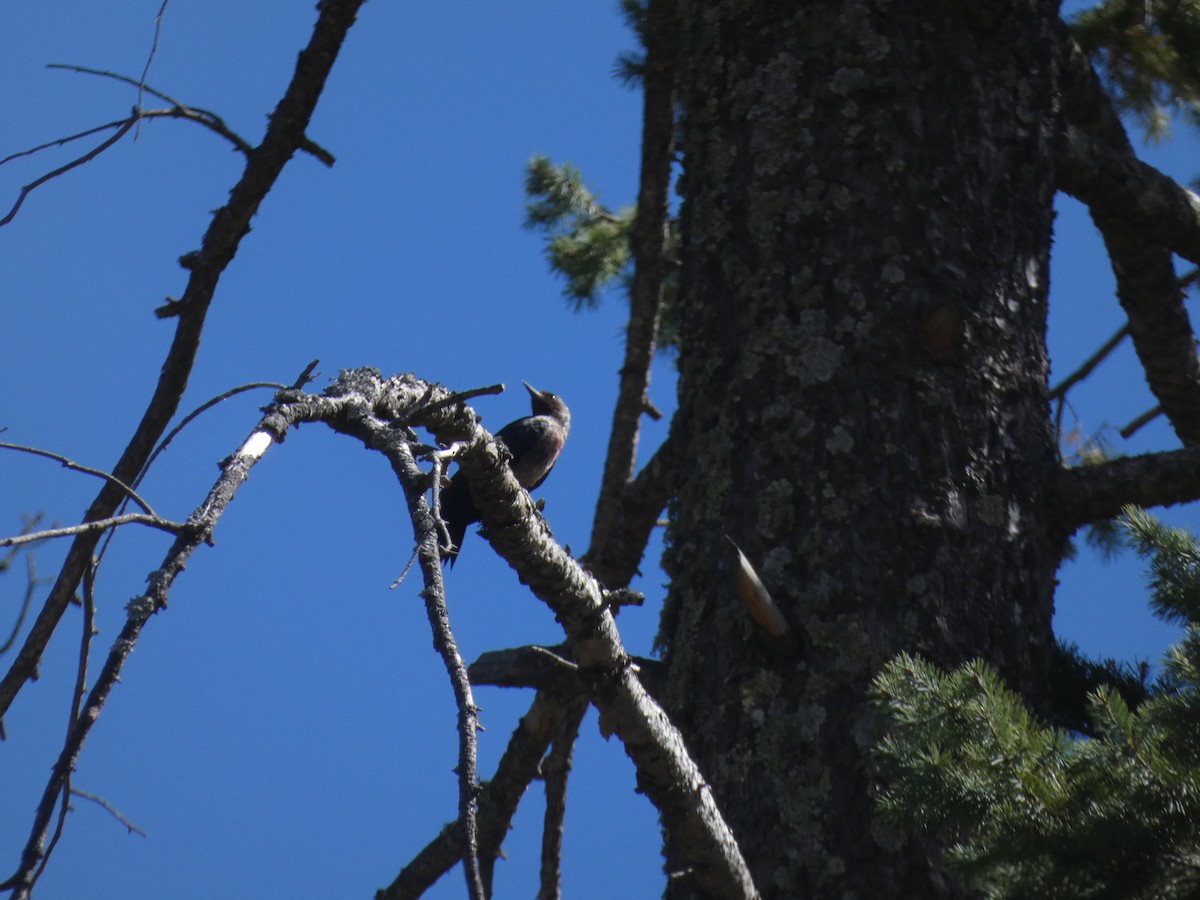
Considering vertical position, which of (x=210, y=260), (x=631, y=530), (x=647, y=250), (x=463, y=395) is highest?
(x=647, y=250)

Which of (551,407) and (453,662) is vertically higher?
(551,407)

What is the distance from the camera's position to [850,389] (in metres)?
2.24

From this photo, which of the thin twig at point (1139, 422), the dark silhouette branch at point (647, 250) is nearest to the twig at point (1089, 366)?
the thin twig at point (1139, 422)

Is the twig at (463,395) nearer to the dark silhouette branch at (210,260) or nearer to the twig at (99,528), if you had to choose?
the twig at (99,528)

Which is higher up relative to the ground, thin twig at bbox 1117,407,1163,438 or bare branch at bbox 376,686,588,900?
thin twig at bbox 1117,407,1163,438

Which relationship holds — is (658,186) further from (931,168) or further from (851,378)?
(851,378)

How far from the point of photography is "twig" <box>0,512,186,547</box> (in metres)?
0.97

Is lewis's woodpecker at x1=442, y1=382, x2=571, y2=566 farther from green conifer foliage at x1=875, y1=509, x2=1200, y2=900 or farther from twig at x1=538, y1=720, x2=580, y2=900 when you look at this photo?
green conifer foliage at x1=875, y1=509, x2=1200, y2=900

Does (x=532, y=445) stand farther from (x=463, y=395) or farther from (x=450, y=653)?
(x=450, y=653)

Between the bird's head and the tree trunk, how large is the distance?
4.17m

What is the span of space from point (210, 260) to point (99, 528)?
1734 millimetres

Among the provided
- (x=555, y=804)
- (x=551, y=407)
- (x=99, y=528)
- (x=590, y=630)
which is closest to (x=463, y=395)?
(x=590, y=630)

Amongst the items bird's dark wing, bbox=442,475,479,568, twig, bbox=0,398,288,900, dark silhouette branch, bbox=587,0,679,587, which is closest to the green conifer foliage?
twig, bbox=0,398,288,900

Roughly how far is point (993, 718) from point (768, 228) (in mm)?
1296
